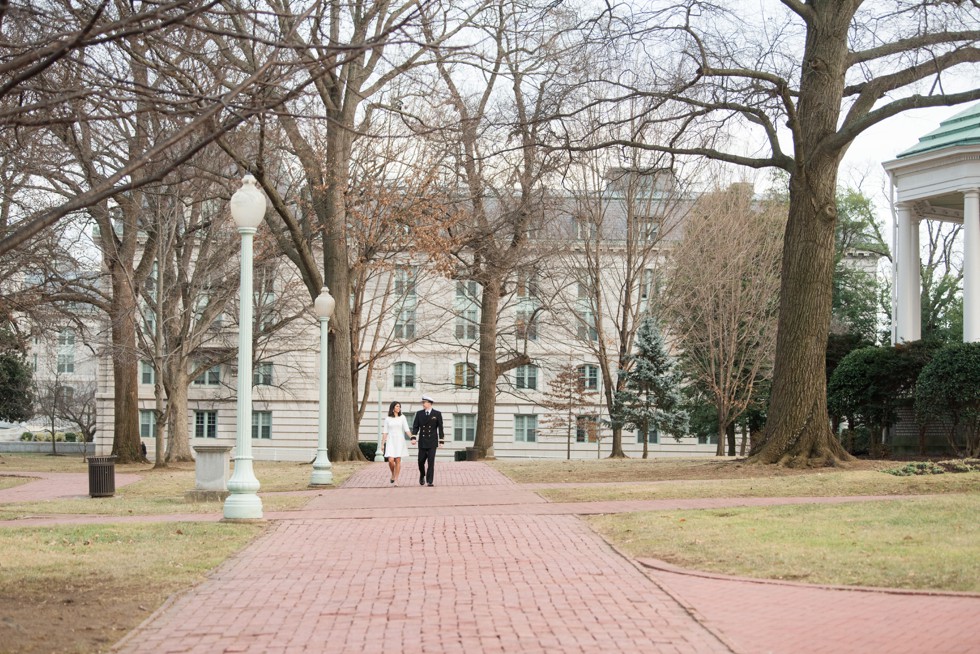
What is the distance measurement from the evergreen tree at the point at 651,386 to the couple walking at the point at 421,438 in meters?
19.9

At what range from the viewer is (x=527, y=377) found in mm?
68500

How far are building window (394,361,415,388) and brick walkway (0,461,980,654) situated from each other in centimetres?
5506

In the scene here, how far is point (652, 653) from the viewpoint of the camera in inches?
279

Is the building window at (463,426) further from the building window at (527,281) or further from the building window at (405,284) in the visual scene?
the building window at (527,281)

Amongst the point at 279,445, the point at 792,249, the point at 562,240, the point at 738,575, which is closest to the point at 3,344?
the point at 562,240

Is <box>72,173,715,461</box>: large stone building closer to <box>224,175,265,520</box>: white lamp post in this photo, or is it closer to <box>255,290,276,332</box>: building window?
<box>255,290,276,332</box>: building window

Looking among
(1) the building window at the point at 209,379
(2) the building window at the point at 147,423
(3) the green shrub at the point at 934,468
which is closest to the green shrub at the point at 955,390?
(3) the green shrub at the point at 934,468

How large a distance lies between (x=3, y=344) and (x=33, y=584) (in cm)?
2510

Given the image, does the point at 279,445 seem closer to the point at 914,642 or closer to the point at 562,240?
the point at 562,240

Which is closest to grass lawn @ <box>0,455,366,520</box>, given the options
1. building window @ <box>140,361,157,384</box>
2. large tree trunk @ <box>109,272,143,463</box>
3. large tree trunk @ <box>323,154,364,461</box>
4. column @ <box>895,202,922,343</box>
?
large tree trunk @ <box>323,154,364,461</box>

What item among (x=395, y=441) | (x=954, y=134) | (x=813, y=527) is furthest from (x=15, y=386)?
(x=813, y=527)

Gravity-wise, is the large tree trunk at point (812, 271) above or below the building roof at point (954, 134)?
below

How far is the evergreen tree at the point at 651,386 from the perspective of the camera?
135ft

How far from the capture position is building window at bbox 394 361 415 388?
6831 centimetres
